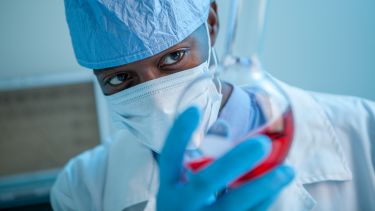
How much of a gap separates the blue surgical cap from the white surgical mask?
0.27 feet

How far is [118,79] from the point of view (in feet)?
2.52

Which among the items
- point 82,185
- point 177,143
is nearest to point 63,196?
point 82,185

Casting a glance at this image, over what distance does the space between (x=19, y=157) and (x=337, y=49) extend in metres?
1.51

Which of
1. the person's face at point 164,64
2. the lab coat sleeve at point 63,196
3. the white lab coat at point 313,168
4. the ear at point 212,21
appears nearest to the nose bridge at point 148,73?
the person's face at point 164,64

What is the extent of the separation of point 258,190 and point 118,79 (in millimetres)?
486

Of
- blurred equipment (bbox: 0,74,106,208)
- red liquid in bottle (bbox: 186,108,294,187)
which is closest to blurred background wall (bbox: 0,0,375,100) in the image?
blurred equipment (bbox: 0,74,106,208)

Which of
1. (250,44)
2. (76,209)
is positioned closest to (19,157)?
(76,209)

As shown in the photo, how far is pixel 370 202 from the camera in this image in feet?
2.66

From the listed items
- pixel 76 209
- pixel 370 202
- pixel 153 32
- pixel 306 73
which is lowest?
pixel 76 209

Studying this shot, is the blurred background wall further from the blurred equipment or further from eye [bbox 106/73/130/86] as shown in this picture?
eye [bbox 106/73/130/86]

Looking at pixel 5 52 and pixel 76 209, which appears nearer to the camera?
pixel 76 209

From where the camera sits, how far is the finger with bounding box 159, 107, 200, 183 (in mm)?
440

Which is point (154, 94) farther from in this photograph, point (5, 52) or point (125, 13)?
point (5, 52)

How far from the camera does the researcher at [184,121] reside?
451 millimetres
